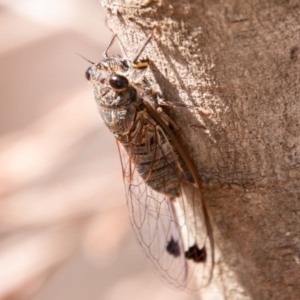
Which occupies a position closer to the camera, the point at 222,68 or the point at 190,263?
the point at 222,68

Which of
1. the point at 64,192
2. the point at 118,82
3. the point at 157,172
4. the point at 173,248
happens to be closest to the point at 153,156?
the point at 157,172

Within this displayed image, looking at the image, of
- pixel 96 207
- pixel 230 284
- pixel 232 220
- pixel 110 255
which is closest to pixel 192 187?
pixel 232 220

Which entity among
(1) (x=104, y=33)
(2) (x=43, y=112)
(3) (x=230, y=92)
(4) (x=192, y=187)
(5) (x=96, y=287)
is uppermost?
(1) (x=104, y=33)

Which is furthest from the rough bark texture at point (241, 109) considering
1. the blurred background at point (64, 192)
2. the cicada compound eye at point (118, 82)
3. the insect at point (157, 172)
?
the blurred background at point (64, 192)

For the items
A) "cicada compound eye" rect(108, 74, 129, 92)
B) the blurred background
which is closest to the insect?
"cicada compound eye" rect(108, 74, 129, 92)

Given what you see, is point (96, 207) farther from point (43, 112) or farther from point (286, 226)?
point (286, 226)

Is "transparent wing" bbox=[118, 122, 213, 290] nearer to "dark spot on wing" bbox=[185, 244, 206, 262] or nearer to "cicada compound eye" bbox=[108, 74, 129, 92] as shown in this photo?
"dark spot on wing" bbox=[185, 244, 206, 262]

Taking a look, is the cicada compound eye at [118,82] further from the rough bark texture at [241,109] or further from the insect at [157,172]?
the rough bark texture at [241,109]
